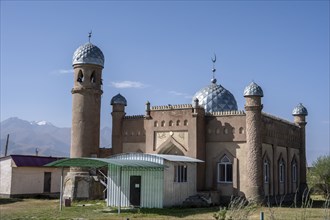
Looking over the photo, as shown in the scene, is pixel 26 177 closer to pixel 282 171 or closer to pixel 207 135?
pixel 207 135

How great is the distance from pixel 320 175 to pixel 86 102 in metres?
20.5

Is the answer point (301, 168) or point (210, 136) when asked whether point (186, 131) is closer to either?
point (210, 136)

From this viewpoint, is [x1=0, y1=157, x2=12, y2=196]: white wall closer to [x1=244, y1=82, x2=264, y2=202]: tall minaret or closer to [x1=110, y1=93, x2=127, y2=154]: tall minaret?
[x1=110, y1=93, x2=127, y2=154]: tall minaret

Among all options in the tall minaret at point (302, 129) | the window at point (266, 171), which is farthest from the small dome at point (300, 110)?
the window at point (266, 171)

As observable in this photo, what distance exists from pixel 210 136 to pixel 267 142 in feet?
12.2

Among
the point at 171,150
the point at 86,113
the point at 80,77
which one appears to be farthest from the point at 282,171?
the point at 80,77

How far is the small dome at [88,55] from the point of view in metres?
32.0

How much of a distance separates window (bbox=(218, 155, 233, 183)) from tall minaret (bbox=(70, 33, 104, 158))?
8.45 metres

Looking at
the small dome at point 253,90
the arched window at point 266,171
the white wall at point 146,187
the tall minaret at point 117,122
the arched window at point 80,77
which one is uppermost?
the arched window at point 80,77

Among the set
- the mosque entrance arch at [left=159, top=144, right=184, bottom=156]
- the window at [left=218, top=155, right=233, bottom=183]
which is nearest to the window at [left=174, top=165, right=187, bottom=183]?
the window at [left=218, top=155, right=233, bottom=183]

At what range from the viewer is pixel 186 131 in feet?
99.1

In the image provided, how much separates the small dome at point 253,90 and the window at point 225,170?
168 inches

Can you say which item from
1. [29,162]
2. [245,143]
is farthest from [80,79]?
[245,143]

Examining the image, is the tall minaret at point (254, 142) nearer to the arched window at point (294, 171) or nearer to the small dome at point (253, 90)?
the small dome at point (253, 90)
